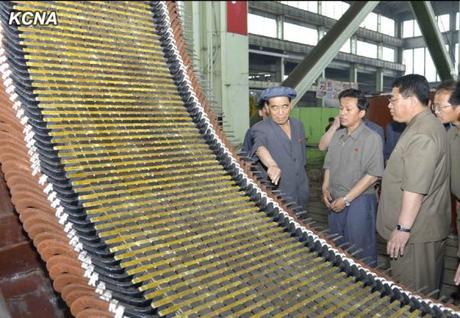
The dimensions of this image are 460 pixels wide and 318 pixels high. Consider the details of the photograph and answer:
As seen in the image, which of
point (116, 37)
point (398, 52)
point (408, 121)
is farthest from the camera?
point (398, 52)

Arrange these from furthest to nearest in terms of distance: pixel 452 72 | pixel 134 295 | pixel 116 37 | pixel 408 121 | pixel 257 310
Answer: pixel 452 72, pixel 116 37, pixel 408 121, pixel 257 310, pixel 134 295

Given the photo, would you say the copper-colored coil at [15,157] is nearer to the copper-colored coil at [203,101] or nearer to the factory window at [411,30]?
the copper-colored coil at [203,101]

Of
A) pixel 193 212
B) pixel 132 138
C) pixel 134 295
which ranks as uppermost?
A: pixel 132 138

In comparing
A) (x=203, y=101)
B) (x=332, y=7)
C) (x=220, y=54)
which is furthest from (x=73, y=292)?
(x=332, y=7)

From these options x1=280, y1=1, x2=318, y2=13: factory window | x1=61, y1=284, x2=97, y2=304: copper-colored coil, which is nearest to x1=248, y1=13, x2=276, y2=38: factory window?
x1=280, y1=1, x2=318, y2=13: factory window

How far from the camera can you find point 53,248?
4.13 feet

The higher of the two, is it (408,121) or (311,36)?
(311,36)

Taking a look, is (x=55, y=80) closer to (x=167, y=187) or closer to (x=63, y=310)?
(x=167, y=187)

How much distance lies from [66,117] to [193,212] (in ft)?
2.28

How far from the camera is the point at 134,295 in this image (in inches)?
55.0

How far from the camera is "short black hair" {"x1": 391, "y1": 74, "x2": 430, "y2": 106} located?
6.25 ft

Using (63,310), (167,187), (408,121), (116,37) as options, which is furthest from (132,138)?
(408,121)

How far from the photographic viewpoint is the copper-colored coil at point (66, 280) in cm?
119

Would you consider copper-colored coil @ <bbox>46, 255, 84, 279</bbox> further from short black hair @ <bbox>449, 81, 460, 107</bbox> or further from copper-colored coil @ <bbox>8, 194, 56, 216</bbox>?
short black hair @ <bbox>449, 81, 460, 107</bbox>
